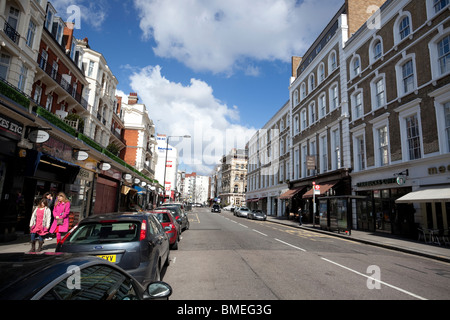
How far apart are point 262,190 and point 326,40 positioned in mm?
27000

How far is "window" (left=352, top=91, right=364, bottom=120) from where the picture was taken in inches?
858

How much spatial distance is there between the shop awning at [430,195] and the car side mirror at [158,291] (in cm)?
1398

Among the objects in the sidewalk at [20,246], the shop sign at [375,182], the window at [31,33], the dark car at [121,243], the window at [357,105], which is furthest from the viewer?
the window at [357,105]

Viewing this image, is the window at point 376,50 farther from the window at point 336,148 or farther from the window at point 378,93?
the window at point 336,148

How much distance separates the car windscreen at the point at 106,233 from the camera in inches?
184

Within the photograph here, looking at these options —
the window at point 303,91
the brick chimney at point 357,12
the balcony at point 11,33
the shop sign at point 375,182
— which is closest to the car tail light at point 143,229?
the balcony at point 11,33

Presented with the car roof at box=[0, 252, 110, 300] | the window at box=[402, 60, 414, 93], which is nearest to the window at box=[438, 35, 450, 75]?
the window at box=[402, 60, 414, 93]

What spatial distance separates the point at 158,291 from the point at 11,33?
55.7 feet

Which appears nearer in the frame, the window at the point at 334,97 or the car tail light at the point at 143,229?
the car tail light at the point at 143,229

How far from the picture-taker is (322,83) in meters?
28.3

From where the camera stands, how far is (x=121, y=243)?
4539mm

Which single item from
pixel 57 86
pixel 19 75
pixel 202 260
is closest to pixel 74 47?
pixel 57 86

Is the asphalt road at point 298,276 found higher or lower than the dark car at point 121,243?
lower
